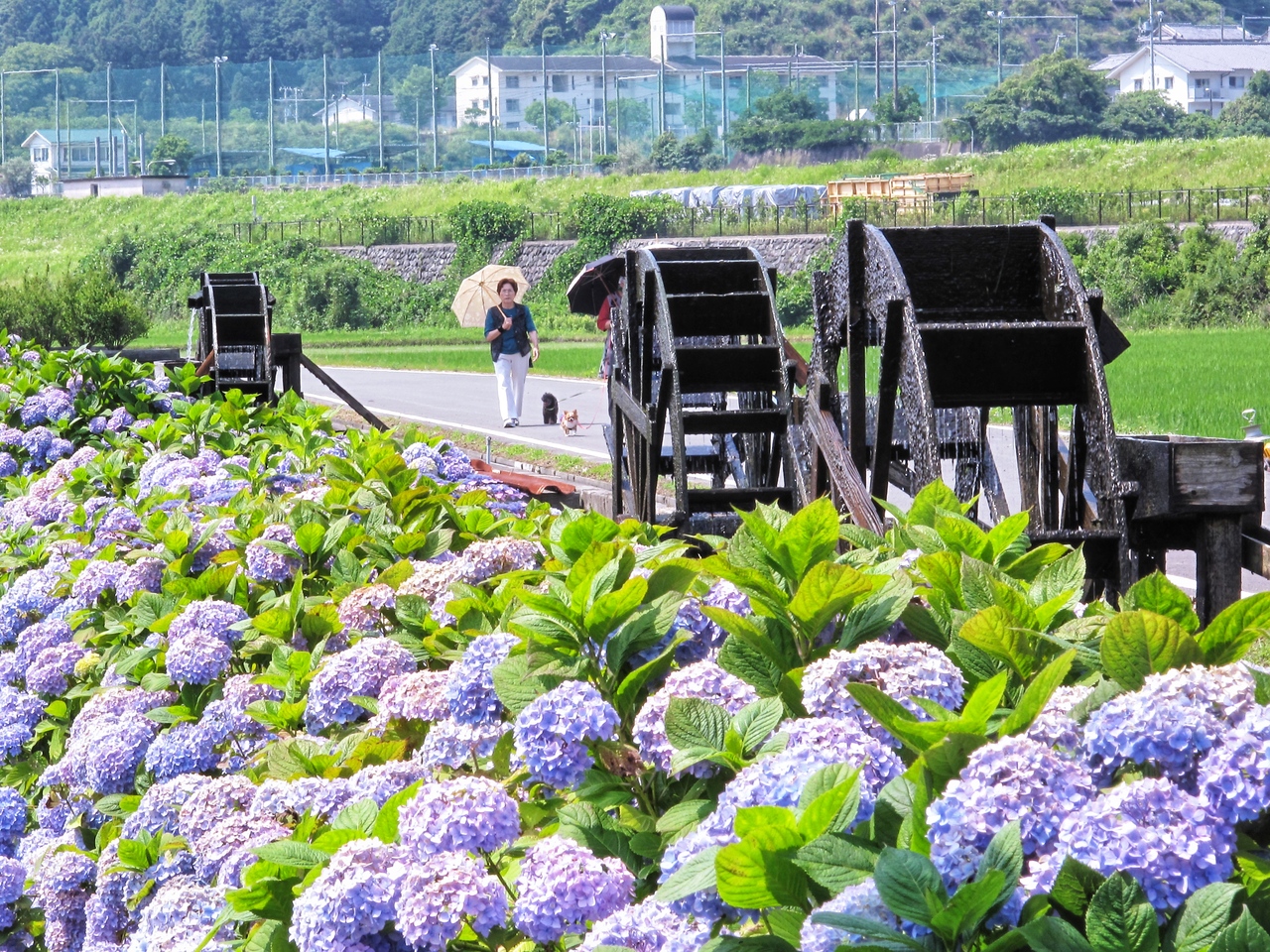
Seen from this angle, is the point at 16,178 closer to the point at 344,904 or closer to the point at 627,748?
the point at 627,748

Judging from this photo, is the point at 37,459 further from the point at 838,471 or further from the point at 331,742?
the point at 331,742

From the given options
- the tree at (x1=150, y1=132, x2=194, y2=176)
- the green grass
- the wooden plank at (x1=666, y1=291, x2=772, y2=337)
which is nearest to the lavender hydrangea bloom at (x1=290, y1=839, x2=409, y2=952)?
the wooden plank at (x1=666, y1=291, x2=772, y2=337)

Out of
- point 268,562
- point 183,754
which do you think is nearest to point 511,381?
point 268,562

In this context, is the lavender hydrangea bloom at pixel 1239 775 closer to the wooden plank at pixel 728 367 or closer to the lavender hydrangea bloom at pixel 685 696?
the lavender hydrangea bloom at pixel 685 696

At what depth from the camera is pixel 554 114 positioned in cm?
10494

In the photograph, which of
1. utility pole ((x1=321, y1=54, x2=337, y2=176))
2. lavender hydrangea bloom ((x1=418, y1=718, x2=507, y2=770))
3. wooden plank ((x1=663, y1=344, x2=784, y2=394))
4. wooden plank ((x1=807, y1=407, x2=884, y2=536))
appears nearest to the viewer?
lavender hydrangea bloom ((x1=418, y1=718, x2=507, y2=770))

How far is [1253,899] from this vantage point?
1583 millimetres

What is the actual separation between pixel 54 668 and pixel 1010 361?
410 cm

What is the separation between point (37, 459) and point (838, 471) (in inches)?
138

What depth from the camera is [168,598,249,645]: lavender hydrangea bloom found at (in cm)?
330

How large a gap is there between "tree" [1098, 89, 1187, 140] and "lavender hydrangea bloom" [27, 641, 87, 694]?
8656cm

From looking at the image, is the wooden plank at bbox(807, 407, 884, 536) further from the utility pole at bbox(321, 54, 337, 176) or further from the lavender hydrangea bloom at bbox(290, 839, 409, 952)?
the utility pole at bbox(321, 54, 337, 176)

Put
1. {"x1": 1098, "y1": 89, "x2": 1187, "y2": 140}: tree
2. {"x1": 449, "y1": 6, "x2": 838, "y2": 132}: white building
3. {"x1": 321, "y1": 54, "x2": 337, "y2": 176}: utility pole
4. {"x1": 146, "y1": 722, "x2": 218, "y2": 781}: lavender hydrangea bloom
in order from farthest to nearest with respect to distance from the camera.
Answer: {"x1": 449, "y1": 6, "x2": 838, "y2": 132}: white building → {"x1": 321, "y1": 54, "x2": 337, "y2": 176}: utility pole → {"x1": 1098, "y1": 89, "x2": 1187, "y2": 140}: tree → {"x1": 146, "y1": 722, "x2": 218, "y2": 781}: lavender hydrangea bloom

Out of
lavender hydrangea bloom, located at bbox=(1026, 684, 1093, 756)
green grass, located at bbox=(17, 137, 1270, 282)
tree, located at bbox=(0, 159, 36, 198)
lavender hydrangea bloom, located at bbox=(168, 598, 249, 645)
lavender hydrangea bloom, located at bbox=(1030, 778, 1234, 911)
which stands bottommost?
lavender hydrangea bloom, located at bbox=(168, 598, 249, 645)
